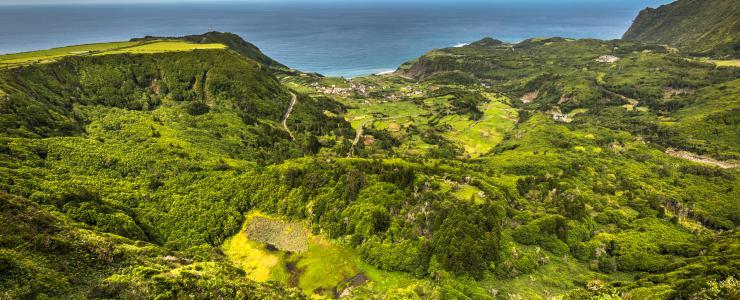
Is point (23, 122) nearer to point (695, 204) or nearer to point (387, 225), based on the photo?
point (387, 225)

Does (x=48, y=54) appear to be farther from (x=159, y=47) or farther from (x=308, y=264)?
(x=308, y=264)

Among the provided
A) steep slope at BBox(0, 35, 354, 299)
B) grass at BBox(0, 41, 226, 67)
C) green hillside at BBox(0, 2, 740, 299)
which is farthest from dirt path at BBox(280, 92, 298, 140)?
grass at BBox(0, 41, 226, 67)

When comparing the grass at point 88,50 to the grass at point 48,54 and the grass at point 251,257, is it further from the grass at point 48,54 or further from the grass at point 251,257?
the grass at point 251,257

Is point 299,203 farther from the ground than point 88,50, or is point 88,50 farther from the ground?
point 88,50

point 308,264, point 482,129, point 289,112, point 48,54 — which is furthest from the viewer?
point 482,129

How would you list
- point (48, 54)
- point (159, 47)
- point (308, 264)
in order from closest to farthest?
1. point (308, 264)
2. point (48, 54)
3. point (159, 47)

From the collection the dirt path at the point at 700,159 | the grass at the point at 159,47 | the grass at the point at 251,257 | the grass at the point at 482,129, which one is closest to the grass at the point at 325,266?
the grass at the point at 251,257

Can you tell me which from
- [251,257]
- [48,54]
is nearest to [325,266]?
[251,257]

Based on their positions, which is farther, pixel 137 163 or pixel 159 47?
pixel 159 47
